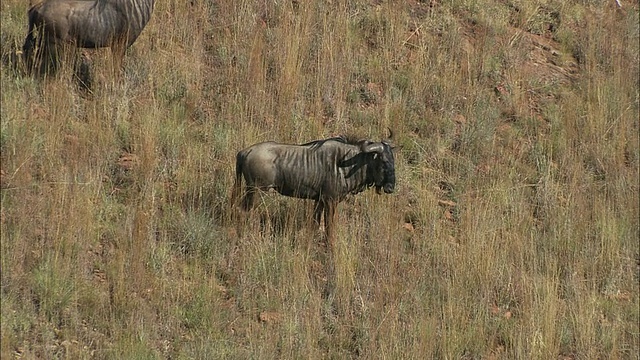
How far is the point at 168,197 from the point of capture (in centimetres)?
1005

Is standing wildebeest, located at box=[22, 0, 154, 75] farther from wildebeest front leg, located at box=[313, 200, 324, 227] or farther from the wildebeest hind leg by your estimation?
wildebeest front leg, located at box=[313, 200, 324, 227]

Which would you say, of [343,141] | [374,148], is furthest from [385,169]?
[343,141]

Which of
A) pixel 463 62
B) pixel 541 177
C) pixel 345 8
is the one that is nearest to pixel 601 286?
pixel 541 177

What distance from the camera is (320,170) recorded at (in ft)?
31.8

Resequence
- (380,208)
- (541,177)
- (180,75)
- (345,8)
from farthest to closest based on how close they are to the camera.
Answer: (345,8)
(541,177)
(180,75)
(380,208)

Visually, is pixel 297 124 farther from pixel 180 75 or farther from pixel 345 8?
pixel 345 8

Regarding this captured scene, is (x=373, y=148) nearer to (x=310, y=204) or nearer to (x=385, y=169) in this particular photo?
(x=385, y=169)

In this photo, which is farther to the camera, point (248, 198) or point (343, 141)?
point (343, 141)

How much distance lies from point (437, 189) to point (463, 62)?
7.15 ft

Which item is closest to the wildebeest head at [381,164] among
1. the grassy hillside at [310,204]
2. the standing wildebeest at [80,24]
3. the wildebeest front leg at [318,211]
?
the wildebeest front leg at [318,211]

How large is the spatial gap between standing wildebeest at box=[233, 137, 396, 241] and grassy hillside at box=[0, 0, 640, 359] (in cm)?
31

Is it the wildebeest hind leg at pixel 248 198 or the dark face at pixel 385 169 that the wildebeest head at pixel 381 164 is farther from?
the wildebeest hind leg at pixel 248 198

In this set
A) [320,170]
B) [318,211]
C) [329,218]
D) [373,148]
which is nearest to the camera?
[373,148]

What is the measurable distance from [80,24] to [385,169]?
288 centimetres
